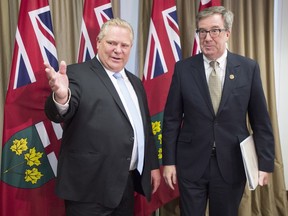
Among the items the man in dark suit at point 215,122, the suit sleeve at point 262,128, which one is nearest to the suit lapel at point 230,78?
the man in dark suit at point 215,122

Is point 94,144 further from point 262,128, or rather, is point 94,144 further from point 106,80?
point 262,128

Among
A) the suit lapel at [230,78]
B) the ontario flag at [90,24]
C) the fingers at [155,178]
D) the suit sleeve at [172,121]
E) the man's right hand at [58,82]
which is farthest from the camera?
the ontario flag at [90,24]

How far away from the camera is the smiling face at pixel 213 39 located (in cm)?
150

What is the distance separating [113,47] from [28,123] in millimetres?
743

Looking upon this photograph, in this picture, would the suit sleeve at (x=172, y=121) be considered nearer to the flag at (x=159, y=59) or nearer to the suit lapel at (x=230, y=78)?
the suit lapel at (x=230, y=78)

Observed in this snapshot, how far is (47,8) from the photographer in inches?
73.5

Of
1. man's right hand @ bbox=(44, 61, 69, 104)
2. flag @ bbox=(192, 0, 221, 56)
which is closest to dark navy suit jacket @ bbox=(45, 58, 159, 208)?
man's right hand @ bbox=(44, 61, 69, 104)

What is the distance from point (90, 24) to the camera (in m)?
1.97

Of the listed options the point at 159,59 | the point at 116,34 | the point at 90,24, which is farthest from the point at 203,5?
the point at 116,34

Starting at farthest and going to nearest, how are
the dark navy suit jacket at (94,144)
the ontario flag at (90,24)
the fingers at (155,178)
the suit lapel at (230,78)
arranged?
the ontario flag at (90,24) < the fingers at (155,178) < the suit lapel at (230,78) < the dark navy suit jacket at (94,144)

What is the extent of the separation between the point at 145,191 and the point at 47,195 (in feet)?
2.27

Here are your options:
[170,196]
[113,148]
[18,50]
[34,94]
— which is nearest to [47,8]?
[18,50]

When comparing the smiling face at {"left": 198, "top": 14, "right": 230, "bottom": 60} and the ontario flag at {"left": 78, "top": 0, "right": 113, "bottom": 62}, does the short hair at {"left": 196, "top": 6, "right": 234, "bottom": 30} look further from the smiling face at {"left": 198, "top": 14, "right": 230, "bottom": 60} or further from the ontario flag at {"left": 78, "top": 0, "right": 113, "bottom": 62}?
the ontario flag at {"left": 78, "top": 0, "right": 113, "bottom": 62}

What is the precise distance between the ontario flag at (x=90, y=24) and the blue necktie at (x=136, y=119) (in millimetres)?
501
